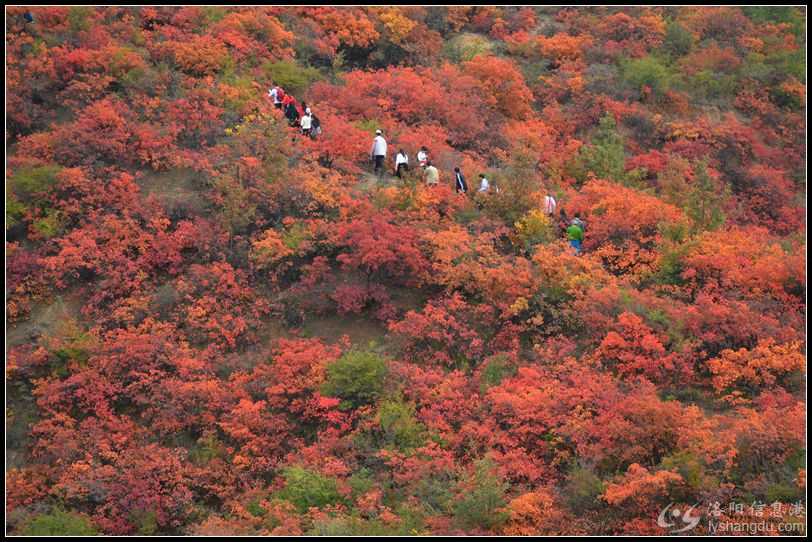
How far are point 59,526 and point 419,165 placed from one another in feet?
44.6

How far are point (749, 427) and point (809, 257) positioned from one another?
7.04 m

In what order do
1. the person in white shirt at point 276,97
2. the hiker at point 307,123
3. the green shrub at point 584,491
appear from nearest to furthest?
the green shrub at point 584,491
the hiker at point 307,123
the person in white shirt at point 276,97

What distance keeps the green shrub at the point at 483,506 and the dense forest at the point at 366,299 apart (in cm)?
4

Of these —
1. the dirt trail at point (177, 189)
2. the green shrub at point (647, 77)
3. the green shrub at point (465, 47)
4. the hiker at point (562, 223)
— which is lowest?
the dirt trail at point (177, 189)

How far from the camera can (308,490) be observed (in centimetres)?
1582

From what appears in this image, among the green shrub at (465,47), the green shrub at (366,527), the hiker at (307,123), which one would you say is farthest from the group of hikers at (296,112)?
the green shrub at (366,527)

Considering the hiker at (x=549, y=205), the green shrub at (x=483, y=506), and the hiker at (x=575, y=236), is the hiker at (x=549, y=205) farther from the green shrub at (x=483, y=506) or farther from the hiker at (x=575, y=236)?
the green shrub at (x=483, y=506)

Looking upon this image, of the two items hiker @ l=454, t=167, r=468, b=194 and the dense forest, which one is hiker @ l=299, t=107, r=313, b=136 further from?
hiker @ l=454, t=167, r=468, b=194

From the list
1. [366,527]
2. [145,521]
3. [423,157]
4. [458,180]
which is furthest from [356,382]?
[423,157]

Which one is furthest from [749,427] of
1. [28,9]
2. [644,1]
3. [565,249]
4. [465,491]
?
[644,1]

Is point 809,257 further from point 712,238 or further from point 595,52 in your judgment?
point 595,52

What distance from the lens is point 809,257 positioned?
21172 mm

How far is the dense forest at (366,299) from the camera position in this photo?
15805 mm

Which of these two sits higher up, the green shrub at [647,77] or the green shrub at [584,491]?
the green shrub at [647,77]
